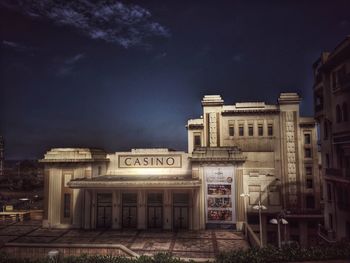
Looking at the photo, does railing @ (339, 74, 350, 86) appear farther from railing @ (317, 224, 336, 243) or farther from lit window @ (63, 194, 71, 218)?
lit window @ (63, 194, 71, 218)

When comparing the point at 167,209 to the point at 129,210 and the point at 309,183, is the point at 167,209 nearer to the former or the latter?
the point at 129,210

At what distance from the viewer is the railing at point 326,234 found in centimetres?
3434

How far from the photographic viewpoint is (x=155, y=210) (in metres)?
30.8

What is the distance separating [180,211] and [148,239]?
5196 millimetres

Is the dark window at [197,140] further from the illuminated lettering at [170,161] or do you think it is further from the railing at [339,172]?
the railing at [339,172]

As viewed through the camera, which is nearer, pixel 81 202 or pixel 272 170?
pixel 81 202

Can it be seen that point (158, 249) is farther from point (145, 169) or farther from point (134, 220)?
point (145, 169)

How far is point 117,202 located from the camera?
102 ft

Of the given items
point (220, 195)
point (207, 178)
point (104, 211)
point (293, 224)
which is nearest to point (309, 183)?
point (293, 224)

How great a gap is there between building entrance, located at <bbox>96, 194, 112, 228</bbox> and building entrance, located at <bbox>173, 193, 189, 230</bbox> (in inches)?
277

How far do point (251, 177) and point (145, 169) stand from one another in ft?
56.0

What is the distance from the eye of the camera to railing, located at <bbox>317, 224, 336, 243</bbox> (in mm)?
34344

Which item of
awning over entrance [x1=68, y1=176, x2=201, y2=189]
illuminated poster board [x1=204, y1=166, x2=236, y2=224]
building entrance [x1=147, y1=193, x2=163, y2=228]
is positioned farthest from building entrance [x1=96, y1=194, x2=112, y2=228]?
illuminated poster board [x1=204, y1=166, x2=236, y2=224]

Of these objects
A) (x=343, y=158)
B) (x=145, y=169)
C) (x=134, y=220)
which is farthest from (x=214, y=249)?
(x=343, y=158)
